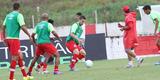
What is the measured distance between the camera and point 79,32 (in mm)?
21969

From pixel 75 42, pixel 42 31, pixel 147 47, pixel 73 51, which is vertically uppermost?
pixel 42 31

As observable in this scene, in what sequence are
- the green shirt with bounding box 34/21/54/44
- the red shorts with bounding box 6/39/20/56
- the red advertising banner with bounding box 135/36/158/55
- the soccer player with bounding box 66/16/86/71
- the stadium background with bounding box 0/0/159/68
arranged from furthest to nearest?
1. the red advertising banner with bounding box 135/36/158/55
2. the stadium background with bounding box 0/0/159/68
3. the soccer player with bounding box 66/16/86/71
4. the green shirt with bounding box 34/21/54/44
5. the red shorts with bounding box 6/39/20/56

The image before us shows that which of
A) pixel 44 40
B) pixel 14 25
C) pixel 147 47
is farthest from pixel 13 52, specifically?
pixel 147 47

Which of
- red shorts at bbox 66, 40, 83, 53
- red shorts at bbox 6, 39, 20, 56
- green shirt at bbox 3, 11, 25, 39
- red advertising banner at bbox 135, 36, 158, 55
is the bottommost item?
red advertising banner at bbox 135, 36, 158, 55

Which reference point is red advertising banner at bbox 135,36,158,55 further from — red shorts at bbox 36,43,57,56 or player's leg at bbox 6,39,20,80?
player's leg at bbox 6,39,20,80

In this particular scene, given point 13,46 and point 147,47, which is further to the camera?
point 147,47

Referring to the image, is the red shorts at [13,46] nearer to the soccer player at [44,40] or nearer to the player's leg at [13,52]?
the player's leg at [13,52]

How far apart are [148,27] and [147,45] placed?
382cm

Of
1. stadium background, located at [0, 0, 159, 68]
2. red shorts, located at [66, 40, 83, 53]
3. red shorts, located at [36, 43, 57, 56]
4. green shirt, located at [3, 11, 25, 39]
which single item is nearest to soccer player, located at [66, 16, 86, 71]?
red shorts, located at [66, 40, 83, 53]

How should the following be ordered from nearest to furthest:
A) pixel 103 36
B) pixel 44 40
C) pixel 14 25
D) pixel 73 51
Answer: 1. pixel 14 25
2. pixel 44 40
3. pixel 73 51
4. pixel 103 36

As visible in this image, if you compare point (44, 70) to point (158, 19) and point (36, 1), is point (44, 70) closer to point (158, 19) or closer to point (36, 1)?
point (158, 19)

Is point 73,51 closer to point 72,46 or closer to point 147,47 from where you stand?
point 72,46

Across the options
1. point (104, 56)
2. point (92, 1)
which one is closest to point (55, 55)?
point (104, 56)

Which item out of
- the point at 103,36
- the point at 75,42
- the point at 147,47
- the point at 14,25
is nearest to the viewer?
the point at 14,25
